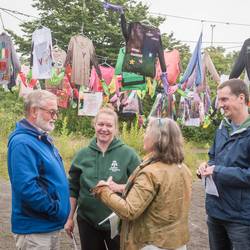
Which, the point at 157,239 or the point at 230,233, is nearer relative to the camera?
the point at 157,239

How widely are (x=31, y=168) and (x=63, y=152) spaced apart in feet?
25.8

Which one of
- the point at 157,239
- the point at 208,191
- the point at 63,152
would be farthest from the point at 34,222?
the point at 63,152

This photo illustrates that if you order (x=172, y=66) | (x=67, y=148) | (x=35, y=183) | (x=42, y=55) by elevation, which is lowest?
→ (x=67, y=148)

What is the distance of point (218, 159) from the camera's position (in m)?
3.06

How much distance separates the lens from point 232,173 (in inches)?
111

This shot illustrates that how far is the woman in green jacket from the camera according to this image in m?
3.19

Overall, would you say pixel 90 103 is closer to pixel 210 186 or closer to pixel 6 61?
pixel 6 61

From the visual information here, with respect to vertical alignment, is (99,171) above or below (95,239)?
→ above

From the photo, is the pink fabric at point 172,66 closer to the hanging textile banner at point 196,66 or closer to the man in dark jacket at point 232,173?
the hanging textile banner at point 196,66

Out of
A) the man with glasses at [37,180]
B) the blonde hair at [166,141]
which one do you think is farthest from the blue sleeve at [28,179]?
the blonde hair at [166,141]

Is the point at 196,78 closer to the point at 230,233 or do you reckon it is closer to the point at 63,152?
the point at 63,152

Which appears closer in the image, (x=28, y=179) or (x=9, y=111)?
(x=28, y=179)

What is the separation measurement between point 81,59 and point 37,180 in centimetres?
463

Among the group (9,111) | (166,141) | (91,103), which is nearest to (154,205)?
(166,141)
